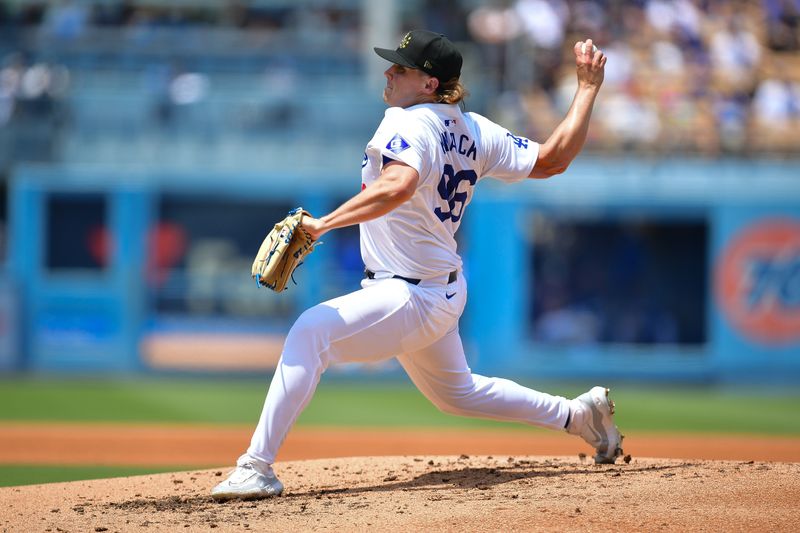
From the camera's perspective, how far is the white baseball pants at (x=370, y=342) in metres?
4.14

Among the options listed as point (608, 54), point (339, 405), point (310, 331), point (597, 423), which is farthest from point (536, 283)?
point (310, 331)

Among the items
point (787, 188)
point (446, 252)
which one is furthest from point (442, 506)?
point (787, 188)

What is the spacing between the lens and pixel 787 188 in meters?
14.2

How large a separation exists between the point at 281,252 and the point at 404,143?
1.96ft

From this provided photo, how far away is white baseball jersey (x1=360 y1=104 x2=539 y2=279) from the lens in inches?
164

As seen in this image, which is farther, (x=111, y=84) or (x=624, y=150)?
(x=111, y=84)

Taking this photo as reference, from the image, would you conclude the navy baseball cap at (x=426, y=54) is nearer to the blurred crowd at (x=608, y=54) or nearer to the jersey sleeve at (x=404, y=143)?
the jersey sleeve at (x=404, y=143)

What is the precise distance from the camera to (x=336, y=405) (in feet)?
38.4

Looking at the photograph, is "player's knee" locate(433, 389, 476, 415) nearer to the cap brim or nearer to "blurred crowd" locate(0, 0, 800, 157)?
the cap brim

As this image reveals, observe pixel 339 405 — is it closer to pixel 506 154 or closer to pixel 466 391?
pixel 466 391

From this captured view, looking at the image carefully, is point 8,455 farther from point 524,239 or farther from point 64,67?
point 64,67

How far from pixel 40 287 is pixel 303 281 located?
3265 millimetres

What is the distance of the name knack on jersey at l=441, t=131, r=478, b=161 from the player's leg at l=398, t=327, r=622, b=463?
72 cm

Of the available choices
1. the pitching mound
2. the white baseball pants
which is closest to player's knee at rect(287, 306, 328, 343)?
the white baseball pants
